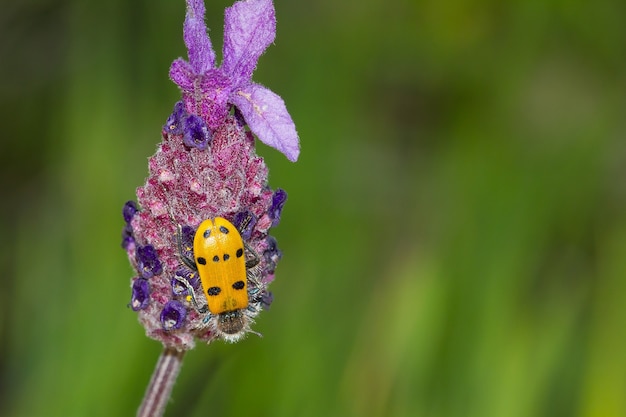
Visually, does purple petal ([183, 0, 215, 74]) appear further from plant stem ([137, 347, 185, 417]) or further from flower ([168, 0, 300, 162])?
plant stem ([137, 347, 185, 417])

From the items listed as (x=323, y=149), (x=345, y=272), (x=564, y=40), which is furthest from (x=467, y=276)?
(x=564, y=40)

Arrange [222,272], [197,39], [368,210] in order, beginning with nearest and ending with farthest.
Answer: [222,272]
[197,39]
[368,210]

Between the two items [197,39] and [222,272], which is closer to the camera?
[222,272]

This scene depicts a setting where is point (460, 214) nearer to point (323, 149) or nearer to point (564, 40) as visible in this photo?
point (323, 149)

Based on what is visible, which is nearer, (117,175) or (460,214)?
(117,175)

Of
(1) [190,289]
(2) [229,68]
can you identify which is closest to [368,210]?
(2) [229,68]

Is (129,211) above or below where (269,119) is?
below

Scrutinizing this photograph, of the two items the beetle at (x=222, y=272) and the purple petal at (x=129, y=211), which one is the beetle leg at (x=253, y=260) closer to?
the beetle at (x=222, y=272)

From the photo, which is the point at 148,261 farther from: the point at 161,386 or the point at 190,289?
the point at 161,386
